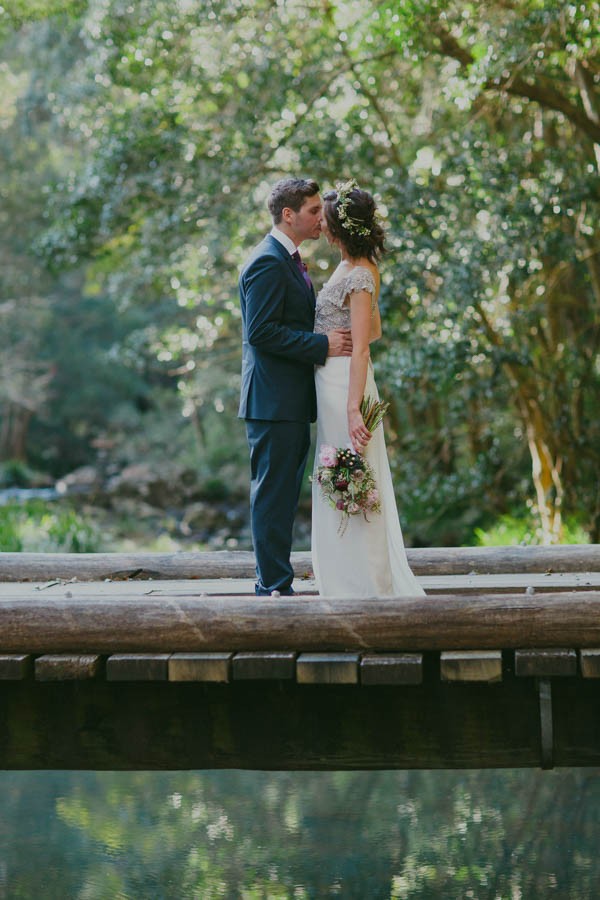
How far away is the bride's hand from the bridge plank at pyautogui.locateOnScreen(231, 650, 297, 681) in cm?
107

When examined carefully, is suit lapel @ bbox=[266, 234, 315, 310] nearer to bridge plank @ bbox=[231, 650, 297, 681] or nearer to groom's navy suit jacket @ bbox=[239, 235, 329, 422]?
groom's navy suit jacket @ bbox=[239, 235, 329, 422]

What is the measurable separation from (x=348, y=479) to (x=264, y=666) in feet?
3.31

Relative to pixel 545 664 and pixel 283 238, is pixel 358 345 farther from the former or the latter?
pixel 545 664

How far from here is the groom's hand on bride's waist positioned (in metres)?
4.84

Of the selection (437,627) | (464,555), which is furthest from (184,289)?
(437,627)

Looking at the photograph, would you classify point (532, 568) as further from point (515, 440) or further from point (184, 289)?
point (515, 440)

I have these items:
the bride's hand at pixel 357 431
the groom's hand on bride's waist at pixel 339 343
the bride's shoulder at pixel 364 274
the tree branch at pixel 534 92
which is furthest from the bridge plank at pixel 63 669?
the tree branch at pixel 534 92

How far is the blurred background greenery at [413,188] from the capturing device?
9391mm

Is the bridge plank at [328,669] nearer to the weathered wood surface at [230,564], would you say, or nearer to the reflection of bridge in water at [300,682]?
the reflection of bridge in water at [300,682]

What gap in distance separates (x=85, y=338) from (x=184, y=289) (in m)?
18.3

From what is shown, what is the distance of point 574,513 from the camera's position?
1120 centimetres

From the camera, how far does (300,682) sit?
414 cm

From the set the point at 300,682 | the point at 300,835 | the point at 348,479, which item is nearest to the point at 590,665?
the point at 300,682

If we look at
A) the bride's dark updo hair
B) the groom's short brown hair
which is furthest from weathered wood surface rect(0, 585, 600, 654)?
the groom's short brown hair
